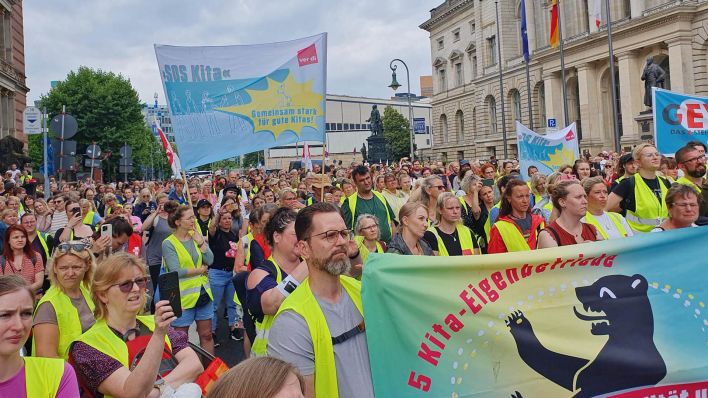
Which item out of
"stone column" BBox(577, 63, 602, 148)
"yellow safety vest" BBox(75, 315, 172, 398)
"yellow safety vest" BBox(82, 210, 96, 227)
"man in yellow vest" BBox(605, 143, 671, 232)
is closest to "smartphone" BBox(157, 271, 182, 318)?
"yellow safety vest" BBox(75, 315, 172, 398)

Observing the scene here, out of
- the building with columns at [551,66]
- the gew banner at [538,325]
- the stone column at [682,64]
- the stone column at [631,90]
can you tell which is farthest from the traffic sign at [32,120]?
the stone column at [631,90]

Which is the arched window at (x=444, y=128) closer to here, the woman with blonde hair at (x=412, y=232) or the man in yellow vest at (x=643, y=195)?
the man in yellow vest at (x=643, y=195)

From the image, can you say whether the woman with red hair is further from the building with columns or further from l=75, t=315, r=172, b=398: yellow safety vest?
the building with columns

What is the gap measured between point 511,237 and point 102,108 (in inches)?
2129

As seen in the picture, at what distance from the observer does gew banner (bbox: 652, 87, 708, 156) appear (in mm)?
9000

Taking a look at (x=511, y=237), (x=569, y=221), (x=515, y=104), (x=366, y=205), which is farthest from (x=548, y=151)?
(x=515, y=104)

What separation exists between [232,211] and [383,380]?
5.81 metres

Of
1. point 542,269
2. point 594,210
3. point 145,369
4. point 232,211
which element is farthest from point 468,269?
point 232,211

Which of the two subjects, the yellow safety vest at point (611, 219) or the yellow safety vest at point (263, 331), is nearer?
the yellow safety vest at point (263, 331)

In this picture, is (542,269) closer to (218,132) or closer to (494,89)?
(218,132)

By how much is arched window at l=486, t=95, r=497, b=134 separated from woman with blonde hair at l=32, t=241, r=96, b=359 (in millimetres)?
55505

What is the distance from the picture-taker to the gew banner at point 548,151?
45.1 feet

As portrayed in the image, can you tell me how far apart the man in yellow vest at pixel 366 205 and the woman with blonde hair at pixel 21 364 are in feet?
17.2

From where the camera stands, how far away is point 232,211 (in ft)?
27.2
